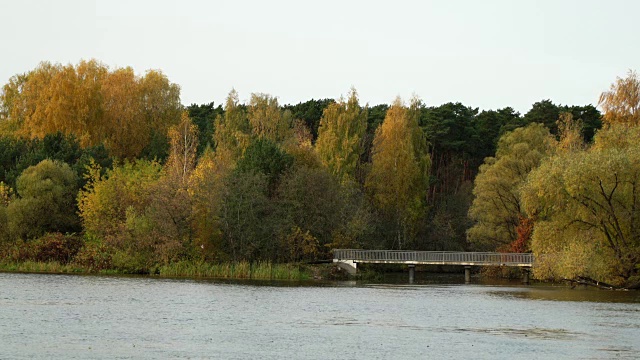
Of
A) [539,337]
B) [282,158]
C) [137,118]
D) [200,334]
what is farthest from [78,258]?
[539,337]

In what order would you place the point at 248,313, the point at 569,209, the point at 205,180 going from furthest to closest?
the point at 205,180
the point at 569,209
the point at 248,313

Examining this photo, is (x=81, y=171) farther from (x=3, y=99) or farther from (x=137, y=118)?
(x=3, y=99)

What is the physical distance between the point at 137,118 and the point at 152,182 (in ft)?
68.7

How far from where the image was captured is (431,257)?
8169cm

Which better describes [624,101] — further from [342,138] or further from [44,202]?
[44,202]

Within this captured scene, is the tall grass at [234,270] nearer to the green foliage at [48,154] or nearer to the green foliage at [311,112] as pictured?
the green foliage at [48,154]

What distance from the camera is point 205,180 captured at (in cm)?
7544

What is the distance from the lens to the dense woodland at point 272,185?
62.5 metres

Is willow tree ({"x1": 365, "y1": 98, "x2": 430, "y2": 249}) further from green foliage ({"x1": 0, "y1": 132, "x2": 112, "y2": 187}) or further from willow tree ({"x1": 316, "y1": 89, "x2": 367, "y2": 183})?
green foliage ({"x1": 0, "y1": 132, "x2": 112, "y2": 187})

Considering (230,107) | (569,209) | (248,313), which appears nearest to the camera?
(248,313)

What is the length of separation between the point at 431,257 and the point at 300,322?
42.0m

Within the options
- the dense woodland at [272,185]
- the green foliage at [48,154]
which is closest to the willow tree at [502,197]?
the dense woodland at [272,185]

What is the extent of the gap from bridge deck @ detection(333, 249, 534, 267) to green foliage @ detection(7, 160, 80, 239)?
2367cm

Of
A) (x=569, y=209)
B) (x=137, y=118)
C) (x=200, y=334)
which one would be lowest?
(x=200, y=334)
